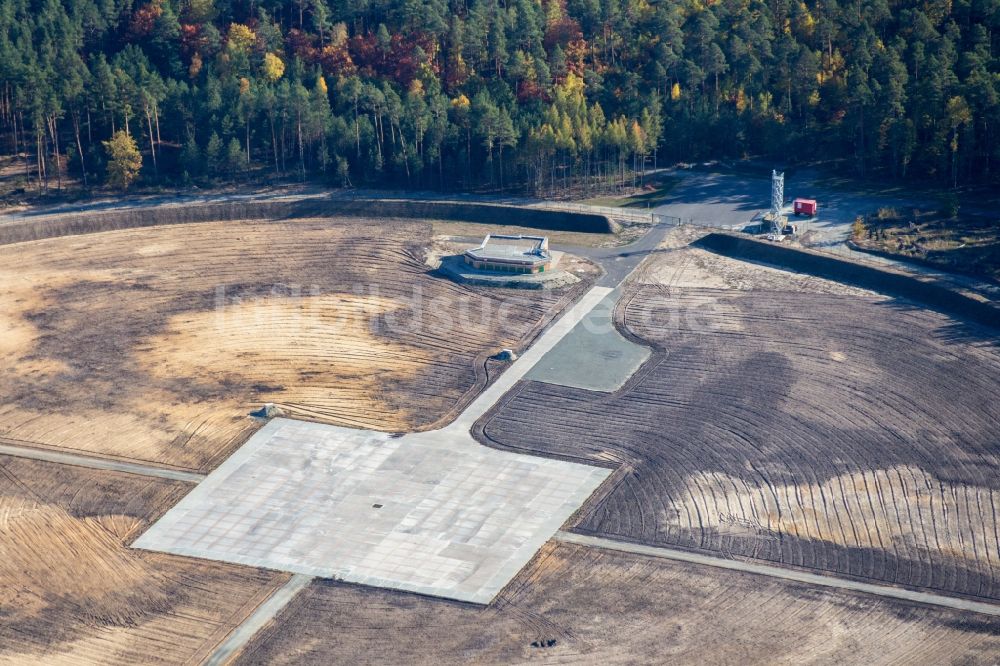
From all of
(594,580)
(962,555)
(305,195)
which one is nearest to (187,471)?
(594,580)

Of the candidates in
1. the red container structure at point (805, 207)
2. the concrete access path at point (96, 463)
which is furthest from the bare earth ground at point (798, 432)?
the concrete access path at point (96, 463)

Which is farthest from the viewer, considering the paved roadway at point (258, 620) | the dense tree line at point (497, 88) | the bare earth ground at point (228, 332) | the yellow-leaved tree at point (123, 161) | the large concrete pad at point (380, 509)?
the yellow-leaved tree at point (123, 161)

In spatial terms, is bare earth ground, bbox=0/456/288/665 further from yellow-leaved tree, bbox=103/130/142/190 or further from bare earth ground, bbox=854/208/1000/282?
bare earth ground, bbox=854/208/1000/282

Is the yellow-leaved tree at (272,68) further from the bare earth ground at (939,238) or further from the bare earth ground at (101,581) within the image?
the bare earth ground at (101,581)

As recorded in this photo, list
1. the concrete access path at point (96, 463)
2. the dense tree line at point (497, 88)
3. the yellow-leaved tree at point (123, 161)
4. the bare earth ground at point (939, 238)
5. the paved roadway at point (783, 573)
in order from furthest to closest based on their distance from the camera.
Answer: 1. the yellow-leaved tree at point (123, 161)
2. the dense tree line at point (497, 88)
3. the bare earth ground at point (939, 238)
4. the concrete access path at point (96, 463)
5. the paved roadway at point (783, 573)

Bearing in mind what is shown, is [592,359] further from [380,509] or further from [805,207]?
[805,207]

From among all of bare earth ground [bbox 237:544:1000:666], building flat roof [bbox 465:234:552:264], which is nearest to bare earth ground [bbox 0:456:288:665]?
bare earth ground [bbox 237:544:1000:666]
